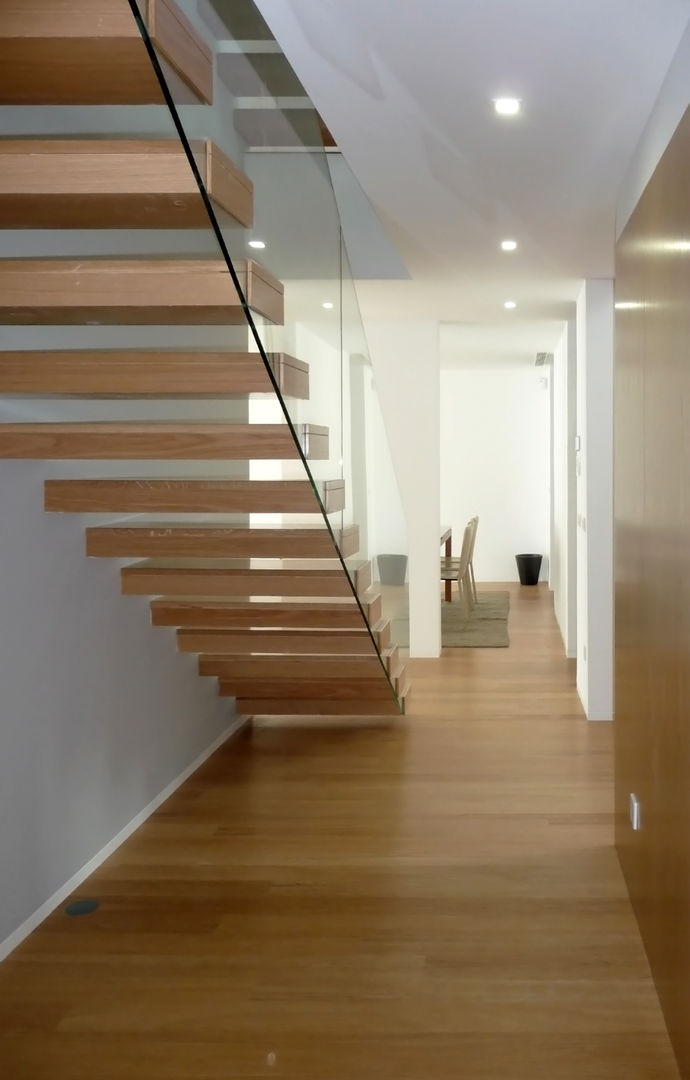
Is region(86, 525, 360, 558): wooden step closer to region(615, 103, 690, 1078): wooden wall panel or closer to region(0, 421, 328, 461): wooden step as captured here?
region(0, 421, 328, 461): wooden step

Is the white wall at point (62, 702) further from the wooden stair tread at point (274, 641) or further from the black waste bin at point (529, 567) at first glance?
the black waste bin at point (529, 567)

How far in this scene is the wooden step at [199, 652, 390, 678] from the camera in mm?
6395

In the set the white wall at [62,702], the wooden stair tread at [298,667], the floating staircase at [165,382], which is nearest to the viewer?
the floating staircase at [165,382]

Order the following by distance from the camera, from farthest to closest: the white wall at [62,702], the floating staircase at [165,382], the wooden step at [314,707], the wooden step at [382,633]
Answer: the wooden step at [314,707]
the wooden step at [382,633]
the white wall at [62,702]
the floating staircase at [165,382]

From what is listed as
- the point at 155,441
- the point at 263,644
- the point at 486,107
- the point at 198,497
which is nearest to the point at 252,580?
the point at 263,644

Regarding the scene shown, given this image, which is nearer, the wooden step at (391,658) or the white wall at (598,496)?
the wooden step at (391,658)

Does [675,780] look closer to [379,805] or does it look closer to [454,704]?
[379,805]

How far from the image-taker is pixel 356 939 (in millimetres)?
3912

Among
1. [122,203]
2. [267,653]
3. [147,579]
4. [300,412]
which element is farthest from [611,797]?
[122,203]

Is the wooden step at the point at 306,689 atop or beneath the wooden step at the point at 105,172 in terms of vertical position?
beneath

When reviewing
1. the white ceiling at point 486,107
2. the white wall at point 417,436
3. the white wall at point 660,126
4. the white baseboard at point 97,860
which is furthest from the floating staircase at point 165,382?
the white wall at point 417,436

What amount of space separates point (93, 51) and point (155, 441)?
1.79m

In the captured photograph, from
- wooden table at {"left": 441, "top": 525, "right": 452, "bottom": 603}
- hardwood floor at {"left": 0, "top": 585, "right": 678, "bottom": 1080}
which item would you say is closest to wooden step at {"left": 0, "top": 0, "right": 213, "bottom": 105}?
hardwood floor at {"left": 0, "top": 585, "right": 678, "bottom": 1080}

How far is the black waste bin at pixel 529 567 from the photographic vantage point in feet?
46.3
